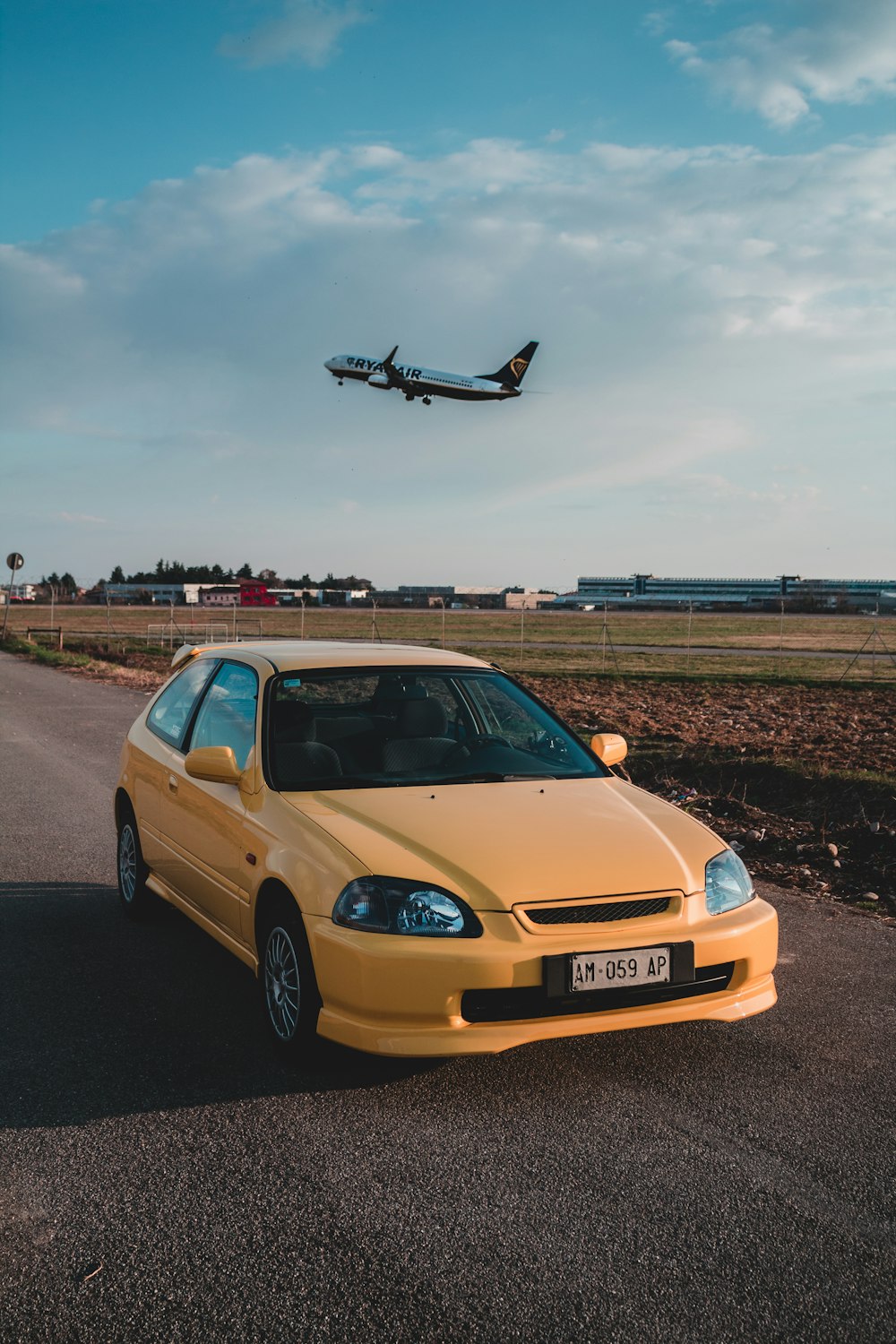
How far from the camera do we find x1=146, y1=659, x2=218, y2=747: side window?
5695 millimetres

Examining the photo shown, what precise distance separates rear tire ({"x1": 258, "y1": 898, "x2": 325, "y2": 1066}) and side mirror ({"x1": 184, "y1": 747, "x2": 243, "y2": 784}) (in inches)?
26.4

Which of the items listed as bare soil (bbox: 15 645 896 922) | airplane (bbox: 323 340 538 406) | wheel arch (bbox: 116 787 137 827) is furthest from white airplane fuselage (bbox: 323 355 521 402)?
wheel arch (bbox: 116 787 137 827)

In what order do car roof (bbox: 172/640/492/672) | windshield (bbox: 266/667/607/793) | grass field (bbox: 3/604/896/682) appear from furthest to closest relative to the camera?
grass field (bbox: 3/604/896/682)
car roof (bbox: 172/640/492/672)
windshield (bbox: 266/667/607/793)

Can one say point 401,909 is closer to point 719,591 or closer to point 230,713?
point 230,713

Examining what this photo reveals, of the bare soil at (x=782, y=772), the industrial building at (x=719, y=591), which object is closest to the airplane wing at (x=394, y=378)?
the bare soil at (x=782, y=772)

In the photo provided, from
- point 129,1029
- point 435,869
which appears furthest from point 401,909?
point 129,1029

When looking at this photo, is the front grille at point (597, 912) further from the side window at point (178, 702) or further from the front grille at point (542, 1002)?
the side window at point (178, 702)

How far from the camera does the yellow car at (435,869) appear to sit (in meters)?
3.59

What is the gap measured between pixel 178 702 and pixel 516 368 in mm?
66204

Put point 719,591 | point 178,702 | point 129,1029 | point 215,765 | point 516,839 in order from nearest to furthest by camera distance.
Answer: point 516,839 → point 129,1029 → point 215,765 → point 178,702 → point 719,591

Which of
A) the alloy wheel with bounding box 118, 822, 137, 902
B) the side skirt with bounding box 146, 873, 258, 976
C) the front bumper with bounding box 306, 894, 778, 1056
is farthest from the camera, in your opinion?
the alloy wheel with bounding box 118, 822, 137, 902

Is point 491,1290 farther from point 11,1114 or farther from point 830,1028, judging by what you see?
point 830,1028

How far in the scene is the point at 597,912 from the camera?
3.72 metres

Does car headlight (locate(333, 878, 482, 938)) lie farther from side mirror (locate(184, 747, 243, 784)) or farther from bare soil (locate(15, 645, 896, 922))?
bare soil (locate(15, 645, 896, 922))
